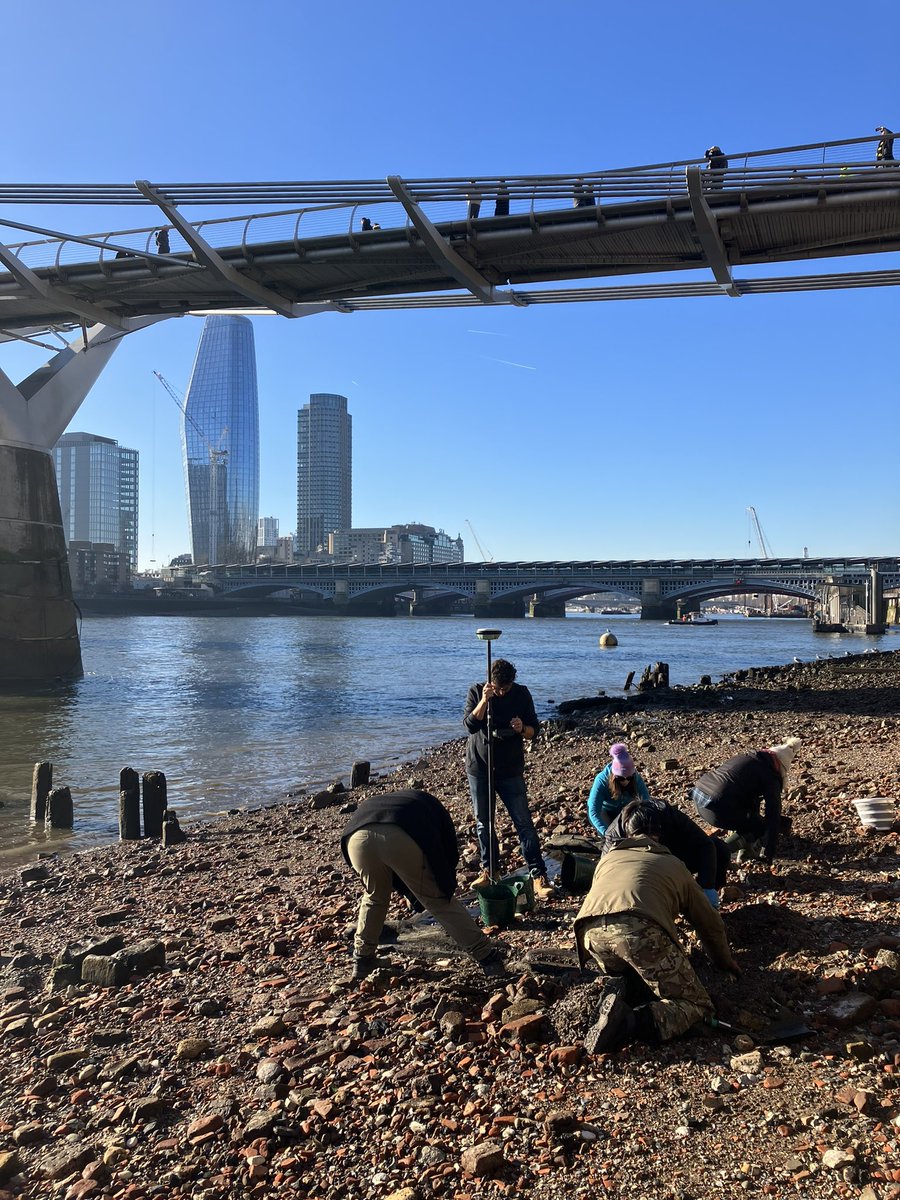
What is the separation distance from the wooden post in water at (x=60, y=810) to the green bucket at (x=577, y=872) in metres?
10.2

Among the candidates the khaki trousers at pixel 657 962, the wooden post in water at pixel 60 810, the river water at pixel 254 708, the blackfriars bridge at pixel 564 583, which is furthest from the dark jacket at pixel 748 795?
the blackfriars bridge at pixel 564 583

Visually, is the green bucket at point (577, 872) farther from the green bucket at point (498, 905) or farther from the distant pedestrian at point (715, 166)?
the distant pedestrian at point (715, 166)

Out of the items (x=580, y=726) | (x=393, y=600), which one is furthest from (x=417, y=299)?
(x=393, y=600)

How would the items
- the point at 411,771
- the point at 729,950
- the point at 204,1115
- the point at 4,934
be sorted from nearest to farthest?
the point at 204,1115 → the point at 729,950 → the point at 4,934 → the point at 411,771

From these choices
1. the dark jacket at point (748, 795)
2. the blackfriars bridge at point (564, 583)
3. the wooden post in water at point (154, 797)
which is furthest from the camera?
the blackfriars bridge at point (564, 583)

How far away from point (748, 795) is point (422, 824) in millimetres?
3296

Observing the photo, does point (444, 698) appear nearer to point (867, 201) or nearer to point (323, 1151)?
point (867, 201)

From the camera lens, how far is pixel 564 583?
10988 centimetres

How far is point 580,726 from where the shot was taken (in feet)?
73.3

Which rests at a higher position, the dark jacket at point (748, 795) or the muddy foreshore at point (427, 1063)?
the dark jacket at point (748, 795)

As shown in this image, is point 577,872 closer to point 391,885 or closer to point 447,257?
point 391,885

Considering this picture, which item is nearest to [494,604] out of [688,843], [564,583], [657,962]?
[564,583]

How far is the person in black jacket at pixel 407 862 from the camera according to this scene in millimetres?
5664

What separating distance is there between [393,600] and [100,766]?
114268mm
